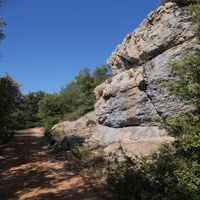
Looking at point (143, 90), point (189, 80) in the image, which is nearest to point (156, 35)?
point (143, 90)

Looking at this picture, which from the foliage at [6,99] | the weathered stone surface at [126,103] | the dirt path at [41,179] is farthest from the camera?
the foliage at [6,99]

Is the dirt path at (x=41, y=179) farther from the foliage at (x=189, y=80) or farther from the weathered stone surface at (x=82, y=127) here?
the foliage at (x=189, y=80)

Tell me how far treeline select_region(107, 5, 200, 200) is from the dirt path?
4.53 feet

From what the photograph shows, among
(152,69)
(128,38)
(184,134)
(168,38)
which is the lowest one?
(184,134)

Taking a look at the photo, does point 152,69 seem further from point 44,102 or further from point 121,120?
point 44,102

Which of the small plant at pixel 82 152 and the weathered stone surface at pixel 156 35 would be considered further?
the weathered stone surface at pixel 156 35

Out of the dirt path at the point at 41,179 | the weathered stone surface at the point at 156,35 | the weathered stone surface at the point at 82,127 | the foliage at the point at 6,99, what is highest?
the weathered stone surface at the point at 156,35

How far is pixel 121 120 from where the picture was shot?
65.6ft

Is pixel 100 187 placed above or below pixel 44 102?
below

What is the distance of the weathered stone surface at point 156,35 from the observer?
1762 cm

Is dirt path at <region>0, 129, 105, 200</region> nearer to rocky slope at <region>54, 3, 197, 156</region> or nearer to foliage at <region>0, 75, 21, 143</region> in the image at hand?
foliage at <region>0, 75, 21, 143</region>

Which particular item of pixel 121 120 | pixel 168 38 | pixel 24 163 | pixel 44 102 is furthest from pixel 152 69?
pixel 44 102

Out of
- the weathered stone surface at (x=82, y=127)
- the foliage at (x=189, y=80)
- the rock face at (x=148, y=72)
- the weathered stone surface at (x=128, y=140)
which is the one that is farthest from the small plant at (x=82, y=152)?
the foliage at (x=189, y=80)

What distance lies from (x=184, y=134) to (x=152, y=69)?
31.9 feet
